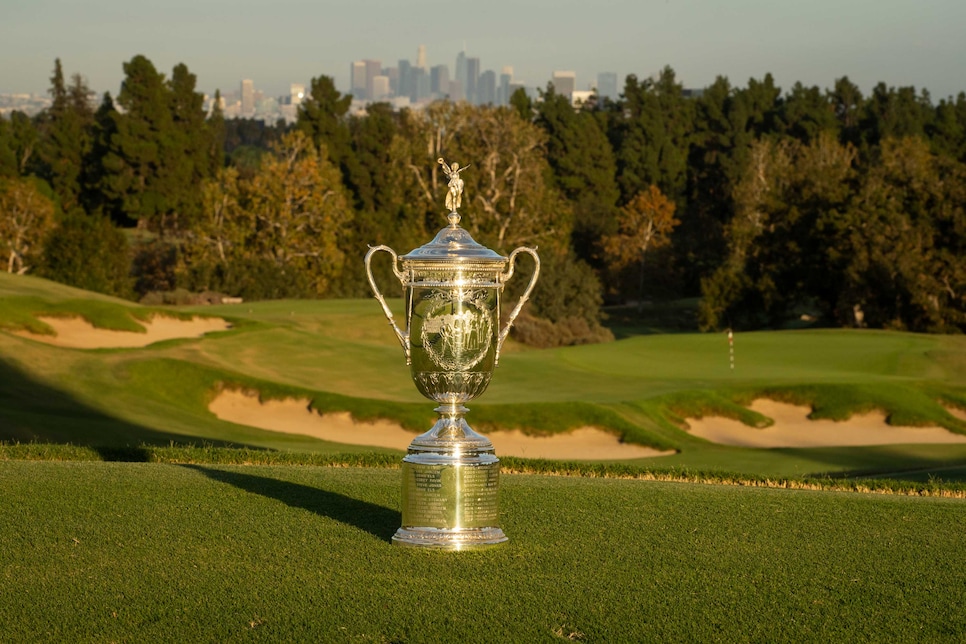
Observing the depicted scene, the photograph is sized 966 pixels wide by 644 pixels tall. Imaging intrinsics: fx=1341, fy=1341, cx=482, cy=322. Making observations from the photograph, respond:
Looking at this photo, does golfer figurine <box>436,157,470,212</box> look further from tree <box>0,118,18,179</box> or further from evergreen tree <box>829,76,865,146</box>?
evergreen tree <box>829,76,865,146</box>

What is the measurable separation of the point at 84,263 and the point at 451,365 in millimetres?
51557

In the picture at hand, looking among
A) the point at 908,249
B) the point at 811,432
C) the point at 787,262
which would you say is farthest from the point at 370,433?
the point at 787,262

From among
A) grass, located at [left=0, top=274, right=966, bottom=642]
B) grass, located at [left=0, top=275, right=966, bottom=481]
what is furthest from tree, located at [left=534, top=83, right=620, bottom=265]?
grass, located at [left=0, top=274, right=966, bottom=642]

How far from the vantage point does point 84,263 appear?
56688 mm

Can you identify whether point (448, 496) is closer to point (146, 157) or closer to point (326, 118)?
point (146, 157)

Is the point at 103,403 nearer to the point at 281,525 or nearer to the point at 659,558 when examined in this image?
the point at 281,525

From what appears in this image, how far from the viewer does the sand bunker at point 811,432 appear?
77.4 ft

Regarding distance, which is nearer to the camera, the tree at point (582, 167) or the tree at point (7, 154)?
the tree at point (7, 154)

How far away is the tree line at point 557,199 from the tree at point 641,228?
0.55 ft

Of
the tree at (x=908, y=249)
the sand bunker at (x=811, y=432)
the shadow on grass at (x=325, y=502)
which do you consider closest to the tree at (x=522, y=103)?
the tree at (x=908, y=249)

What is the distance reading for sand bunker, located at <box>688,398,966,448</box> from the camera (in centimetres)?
2359

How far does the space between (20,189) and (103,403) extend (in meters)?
46.6

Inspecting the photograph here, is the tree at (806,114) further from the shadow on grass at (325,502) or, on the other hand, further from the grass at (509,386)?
the shadow on grass at (325,502)

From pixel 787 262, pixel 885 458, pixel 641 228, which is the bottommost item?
pixel 885 458
